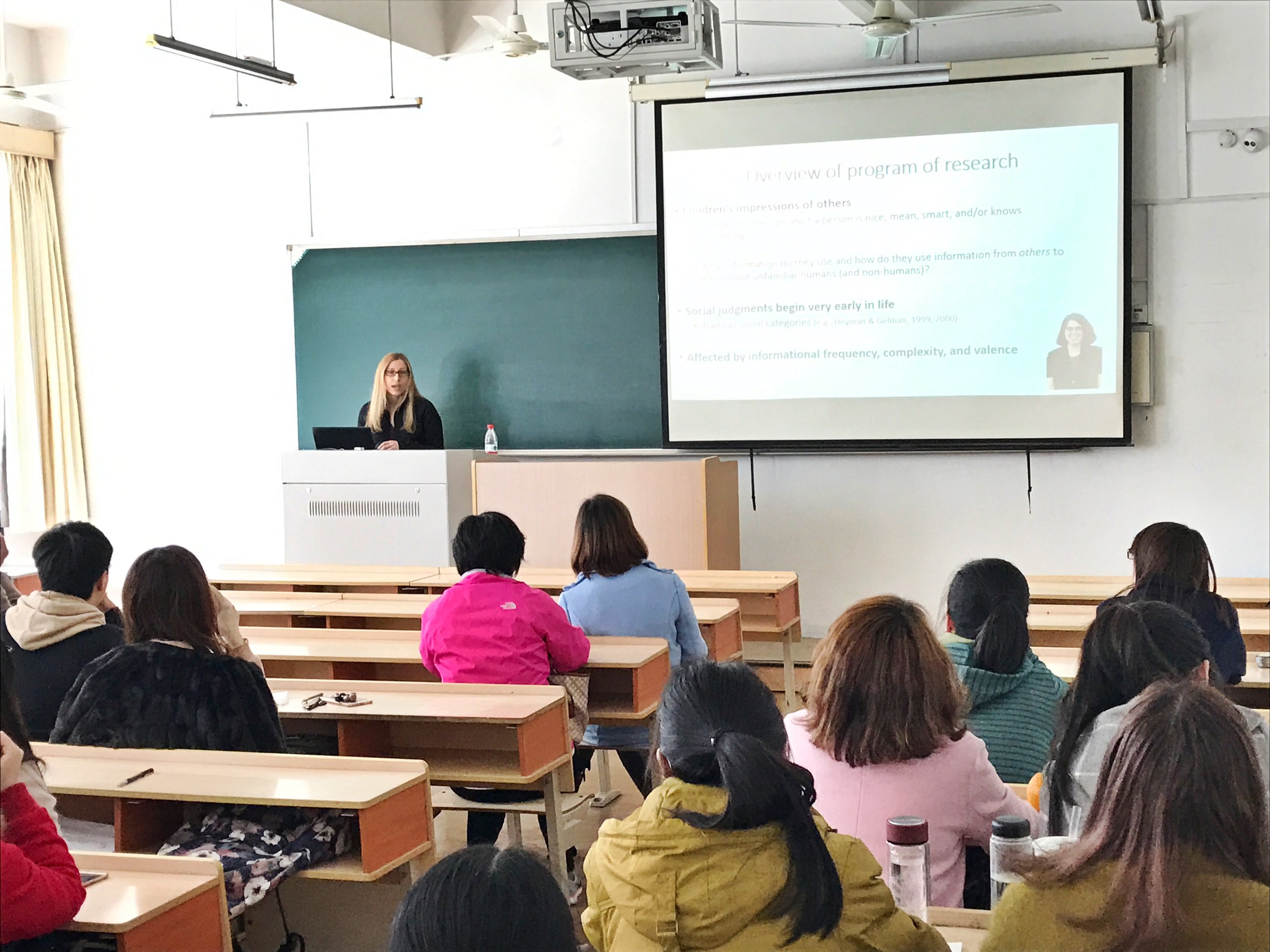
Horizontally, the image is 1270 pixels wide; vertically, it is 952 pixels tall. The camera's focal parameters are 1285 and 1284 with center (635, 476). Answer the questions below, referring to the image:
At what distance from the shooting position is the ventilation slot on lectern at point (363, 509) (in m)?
6.81

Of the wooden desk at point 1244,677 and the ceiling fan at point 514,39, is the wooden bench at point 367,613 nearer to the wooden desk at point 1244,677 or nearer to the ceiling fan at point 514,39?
the wooden desk at point 1244,677

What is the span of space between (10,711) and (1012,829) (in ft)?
4.61

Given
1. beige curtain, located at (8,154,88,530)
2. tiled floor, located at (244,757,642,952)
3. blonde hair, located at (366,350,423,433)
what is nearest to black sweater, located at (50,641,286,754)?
tiled floor, located at (244,757,642,952)

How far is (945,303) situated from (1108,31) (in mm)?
1529

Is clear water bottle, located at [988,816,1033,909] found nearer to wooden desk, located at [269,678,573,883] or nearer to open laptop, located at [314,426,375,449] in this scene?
wooden desk, located at [269,678,573,883]

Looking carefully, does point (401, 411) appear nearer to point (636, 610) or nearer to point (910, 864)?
point (636, 610)

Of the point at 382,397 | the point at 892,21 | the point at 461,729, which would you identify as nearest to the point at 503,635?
the point at 461,729

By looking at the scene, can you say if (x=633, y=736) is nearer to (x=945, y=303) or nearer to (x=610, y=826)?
(x=610, y=826)

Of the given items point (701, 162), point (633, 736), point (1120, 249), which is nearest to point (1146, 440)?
point (1120, 249)

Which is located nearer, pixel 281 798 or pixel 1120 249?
pixel 281 798

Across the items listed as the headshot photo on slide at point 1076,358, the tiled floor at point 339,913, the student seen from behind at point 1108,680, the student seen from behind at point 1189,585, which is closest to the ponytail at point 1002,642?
the student seen from behind at point 1108,680

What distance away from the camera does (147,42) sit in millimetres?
5258

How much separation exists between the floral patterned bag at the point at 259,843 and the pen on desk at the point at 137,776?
0.14 meters

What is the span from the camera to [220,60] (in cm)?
565
